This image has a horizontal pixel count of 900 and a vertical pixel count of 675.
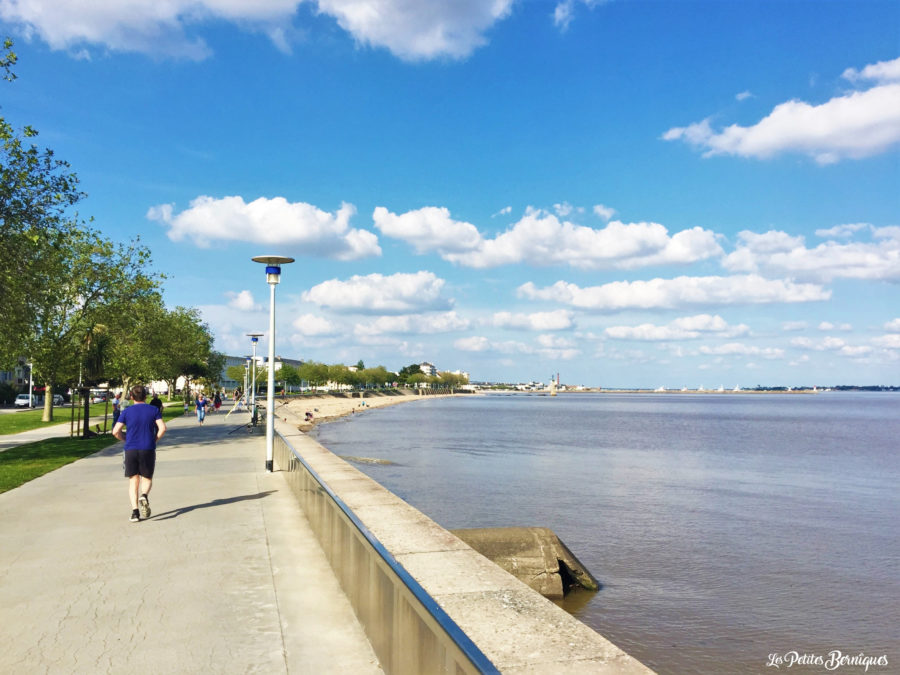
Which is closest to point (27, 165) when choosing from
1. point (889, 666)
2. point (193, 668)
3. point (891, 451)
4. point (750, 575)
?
point (193, 668)

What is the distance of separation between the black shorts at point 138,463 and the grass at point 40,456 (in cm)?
449

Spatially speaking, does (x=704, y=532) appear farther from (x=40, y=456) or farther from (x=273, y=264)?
(x=40, y=456)

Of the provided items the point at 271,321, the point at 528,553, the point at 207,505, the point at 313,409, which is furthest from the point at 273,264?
the point at 313,409

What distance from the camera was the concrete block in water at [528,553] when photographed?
9.59 m

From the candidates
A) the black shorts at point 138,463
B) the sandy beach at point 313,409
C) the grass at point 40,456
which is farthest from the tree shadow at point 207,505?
the sandy beach at point 313,409

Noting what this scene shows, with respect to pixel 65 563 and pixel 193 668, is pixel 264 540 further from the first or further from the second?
pixel 193 668

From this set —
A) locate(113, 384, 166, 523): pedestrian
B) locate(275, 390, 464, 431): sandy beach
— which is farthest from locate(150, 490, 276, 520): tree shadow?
locate(275, 390, 464, 431): sandy beach

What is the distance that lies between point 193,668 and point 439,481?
1904 cm

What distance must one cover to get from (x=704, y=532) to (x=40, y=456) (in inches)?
673

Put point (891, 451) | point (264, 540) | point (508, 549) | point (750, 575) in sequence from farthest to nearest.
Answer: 1. point (891, 451)
2. point (750, 575)
3. point (508, 549)
4. point (264, 540)

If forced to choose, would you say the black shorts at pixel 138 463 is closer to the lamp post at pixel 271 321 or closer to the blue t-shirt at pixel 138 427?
the blue t-shirt at pixel 138 427

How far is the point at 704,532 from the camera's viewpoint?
16.1 meters

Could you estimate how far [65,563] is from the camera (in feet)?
23.2

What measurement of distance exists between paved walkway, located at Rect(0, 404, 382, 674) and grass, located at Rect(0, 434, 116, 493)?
2.53 metres
